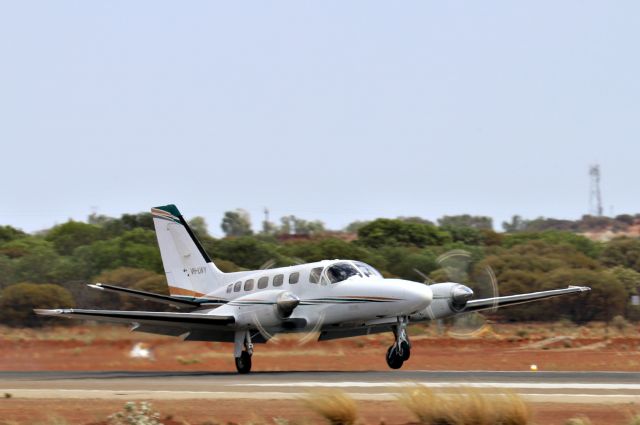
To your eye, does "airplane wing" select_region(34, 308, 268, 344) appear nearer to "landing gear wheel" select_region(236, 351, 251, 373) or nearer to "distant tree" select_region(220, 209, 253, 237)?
"landing gear wheel" select_region(236, 351, 251, 373)

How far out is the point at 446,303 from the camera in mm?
27172

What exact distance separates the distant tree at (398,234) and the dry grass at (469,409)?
225ft

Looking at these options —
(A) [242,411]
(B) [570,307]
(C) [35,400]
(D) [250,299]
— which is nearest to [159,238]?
(D) [250,299]

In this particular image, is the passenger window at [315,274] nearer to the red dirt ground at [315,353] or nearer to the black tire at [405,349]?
the red dirt ground at [315,353]

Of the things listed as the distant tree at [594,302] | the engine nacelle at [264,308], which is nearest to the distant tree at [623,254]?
the distant tree at [594,302]

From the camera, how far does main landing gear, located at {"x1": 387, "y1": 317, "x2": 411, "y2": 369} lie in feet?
87.8

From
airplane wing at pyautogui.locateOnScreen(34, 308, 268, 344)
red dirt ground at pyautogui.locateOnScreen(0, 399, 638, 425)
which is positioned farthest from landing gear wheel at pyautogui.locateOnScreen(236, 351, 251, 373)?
red dirt ground at pyautogui.locateOnScreen(0, 399, 638, 425)

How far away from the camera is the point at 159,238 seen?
110ft

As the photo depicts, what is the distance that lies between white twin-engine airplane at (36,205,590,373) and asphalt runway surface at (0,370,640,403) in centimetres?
124

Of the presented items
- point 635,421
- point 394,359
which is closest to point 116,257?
point 394,359

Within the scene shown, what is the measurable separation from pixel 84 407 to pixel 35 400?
219 centimetres

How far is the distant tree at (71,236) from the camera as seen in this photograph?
84250 millimetres

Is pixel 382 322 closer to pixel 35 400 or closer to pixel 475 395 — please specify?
pixel 35 400

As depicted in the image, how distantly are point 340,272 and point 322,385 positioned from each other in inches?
221
